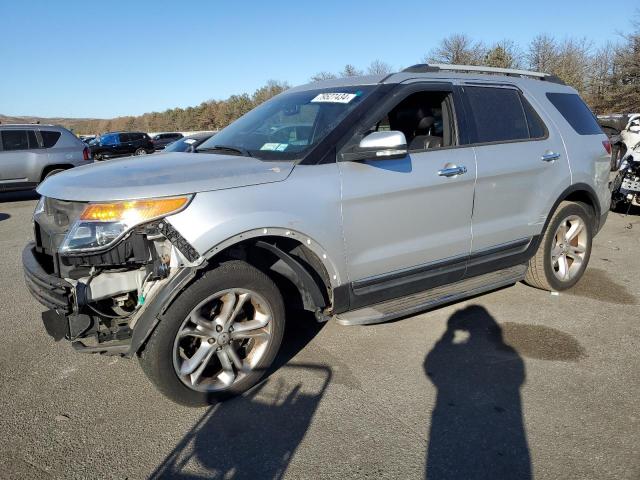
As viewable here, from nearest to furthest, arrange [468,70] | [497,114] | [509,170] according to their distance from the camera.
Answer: [509,170] → [497,114] → [468,70]

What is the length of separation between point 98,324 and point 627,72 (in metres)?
40.0

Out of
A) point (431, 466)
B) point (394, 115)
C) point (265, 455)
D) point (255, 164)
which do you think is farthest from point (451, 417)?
point (394, 115)

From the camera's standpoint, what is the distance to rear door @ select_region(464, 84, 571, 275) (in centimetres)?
395

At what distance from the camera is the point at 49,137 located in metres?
12.6

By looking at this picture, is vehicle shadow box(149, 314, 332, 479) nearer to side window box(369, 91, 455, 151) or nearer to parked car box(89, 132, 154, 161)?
side window box(369, 91, 455, 151)

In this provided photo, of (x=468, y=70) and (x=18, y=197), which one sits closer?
(x=468, y=70)

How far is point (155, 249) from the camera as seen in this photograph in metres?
2.79

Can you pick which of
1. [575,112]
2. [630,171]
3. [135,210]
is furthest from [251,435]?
[630,171]

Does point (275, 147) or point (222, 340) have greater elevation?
point (275, 147)

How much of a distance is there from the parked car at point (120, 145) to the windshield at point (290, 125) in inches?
1102

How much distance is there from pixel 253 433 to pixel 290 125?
7.22ft

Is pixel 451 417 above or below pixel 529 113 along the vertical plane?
below

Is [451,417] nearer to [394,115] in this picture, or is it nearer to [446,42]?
[394,115]

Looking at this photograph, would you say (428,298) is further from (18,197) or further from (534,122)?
(18,197)
